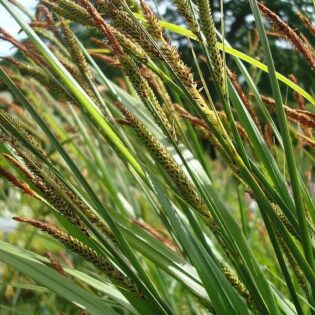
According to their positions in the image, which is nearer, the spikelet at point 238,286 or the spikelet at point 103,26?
the spikelet at point 103,26

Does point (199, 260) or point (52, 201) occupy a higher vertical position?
point (52, 201)

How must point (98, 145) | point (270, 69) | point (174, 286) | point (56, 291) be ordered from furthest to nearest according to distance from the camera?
point (98, 145)
point (174, 286)
point (56, 291)
point (270, 69)

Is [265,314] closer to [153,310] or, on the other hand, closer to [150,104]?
[153,310]

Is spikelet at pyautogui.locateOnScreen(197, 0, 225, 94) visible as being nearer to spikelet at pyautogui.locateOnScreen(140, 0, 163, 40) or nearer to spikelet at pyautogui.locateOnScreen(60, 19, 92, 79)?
spikelet at pyautogui.locateOnScreen(140, 0, 163, 40)

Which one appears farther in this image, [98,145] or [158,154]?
[98,145]

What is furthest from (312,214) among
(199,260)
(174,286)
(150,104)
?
(174,286)

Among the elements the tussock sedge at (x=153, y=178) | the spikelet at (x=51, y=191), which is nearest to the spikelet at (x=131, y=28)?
the tussock sedge at (x=153, y=178)

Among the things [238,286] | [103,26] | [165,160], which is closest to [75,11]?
[103,26]

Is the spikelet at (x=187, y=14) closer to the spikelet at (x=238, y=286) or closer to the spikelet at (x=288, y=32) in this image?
the spikelet at (x=288, y=32)

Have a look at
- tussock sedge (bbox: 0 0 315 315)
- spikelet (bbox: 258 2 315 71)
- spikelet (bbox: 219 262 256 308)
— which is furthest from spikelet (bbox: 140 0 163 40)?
spikelet (bbox: 219 262 256 308)
